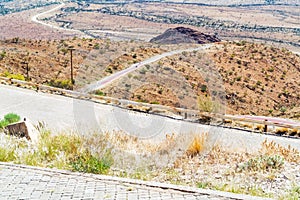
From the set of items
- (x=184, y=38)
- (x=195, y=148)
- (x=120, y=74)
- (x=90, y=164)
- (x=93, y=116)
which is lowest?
(x=184, y=38)

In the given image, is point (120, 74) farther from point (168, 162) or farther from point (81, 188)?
point (81, 188)

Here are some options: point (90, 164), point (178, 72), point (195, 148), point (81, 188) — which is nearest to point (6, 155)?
point (90, 164)

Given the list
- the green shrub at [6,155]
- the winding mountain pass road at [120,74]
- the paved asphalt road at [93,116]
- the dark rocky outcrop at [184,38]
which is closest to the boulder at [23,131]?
the green shrub at [6,155]

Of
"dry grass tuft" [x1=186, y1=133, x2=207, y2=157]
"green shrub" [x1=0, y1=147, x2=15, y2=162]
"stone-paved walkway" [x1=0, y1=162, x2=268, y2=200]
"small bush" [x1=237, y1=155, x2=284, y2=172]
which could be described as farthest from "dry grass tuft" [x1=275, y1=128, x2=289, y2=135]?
"green shrub" [x1=0, y1=147, x2=15, y2=162]

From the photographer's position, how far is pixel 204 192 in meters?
6.54

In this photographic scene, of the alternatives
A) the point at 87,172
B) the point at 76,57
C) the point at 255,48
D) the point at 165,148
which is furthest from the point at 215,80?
the point at 87,172

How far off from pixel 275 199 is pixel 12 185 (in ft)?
13.3

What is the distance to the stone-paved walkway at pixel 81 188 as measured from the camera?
21.0 ft

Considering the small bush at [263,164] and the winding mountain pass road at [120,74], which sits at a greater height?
the small bush at [263,164]

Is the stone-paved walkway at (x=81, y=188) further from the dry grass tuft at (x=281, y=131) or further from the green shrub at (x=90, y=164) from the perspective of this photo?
the dry grass tuft at (x=281, y=131)

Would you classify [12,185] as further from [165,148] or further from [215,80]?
[215,80]

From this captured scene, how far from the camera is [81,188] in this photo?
674 cm

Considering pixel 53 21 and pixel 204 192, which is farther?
pixel 53 21

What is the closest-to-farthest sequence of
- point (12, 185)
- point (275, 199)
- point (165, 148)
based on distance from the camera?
point (275, 199) < point (12, 185) < point (165, 148)
